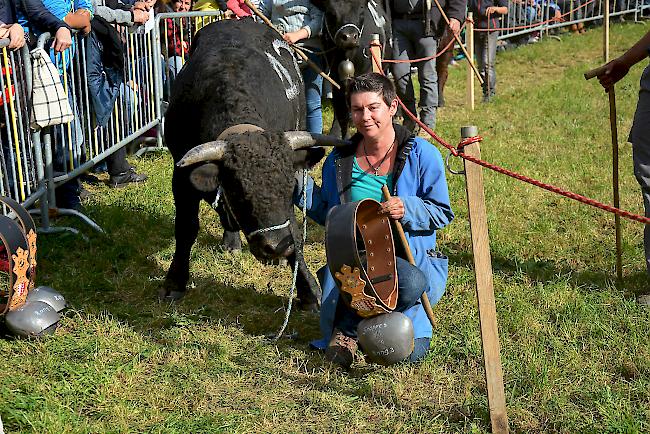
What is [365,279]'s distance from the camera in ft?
12.5

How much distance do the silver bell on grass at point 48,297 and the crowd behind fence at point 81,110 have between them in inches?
60.4

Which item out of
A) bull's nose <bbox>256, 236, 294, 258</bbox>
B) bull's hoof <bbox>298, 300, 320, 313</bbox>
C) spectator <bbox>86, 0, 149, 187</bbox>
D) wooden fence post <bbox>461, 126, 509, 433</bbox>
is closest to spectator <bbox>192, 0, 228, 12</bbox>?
spectator <bbox>86, 0, 149, 187</bbox>

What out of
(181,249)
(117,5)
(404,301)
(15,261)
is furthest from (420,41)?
(15,261)

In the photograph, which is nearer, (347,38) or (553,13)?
(347,38)

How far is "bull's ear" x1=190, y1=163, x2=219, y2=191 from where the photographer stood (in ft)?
14.0

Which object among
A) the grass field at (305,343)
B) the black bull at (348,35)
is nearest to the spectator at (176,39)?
the black bull at (348,35)

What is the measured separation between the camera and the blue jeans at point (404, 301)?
4184mm

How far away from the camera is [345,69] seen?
27.3 ft

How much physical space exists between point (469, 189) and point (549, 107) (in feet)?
27.1

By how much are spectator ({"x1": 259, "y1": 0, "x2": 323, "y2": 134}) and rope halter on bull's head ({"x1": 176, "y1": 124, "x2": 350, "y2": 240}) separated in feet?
11.4

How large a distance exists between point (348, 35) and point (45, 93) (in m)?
3.31

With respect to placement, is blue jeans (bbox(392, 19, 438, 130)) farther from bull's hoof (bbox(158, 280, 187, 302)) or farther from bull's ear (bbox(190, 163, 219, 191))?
bull's ear (bbox(190, 163, 219, 191))

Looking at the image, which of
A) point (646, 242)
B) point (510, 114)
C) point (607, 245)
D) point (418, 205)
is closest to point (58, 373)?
point (418, 205)

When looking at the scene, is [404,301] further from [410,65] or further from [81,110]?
[410,65]
